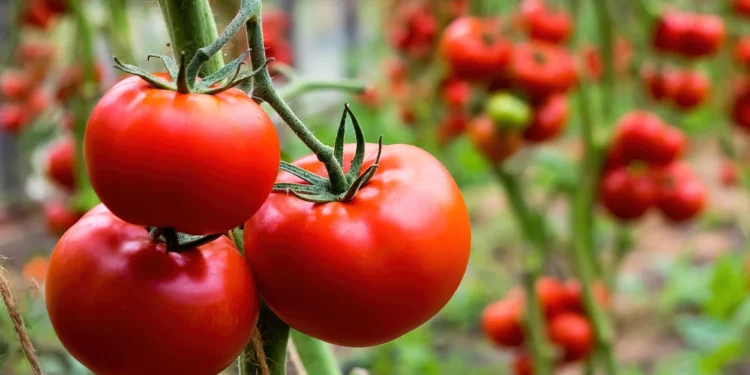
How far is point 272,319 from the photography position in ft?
1.30

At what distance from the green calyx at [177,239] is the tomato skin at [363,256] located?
28 mm

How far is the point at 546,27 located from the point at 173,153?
127 centimetres

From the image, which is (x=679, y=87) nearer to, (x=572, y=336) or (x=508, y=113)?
(x=508, y=113)

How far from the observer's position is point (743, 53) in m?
1.60

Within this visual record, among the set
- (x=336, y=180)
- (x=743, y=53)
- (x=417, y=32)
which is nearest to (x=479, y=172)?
(x=417, y=32)

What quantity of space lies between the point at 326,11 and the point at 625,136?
12.3ft

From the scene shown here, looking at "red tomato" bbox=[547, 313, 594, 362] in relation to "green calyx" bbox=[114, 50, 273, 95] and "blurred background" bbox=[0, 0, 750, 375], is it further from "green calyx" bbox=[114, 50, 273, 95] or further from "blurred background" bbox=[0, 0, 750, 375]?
"green calyx" bbox=[114, 50, 273, 95]

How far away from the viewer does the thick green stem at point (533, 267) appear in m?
1.10

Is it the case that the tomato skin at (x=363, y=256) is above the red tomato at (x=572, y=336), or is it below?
above

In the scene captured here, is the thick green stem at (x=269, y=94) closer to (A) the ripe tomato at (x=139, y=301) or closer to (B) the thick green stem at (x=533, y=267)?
(A) the ripe tomato at (x=139, y=301)

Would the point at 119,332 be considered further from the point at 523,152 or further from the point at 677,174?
the point at 677,174

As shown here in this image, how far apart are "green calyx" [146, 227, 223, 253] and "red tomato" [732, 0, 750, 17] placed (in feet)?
5.15

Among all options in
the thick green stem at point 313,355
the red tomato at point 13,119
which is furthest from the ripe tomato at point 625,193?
the red tomato at point 13,119

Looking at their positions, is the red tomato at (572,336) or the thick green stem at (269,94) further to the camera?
the red tomato at (572,336)
